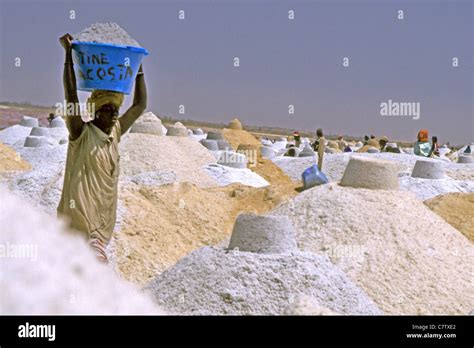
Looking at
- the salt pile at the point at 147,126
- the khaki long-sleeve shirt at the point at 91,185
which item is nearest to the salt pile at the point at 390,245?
the khaki long-sleeve shirt at the point at 91,185

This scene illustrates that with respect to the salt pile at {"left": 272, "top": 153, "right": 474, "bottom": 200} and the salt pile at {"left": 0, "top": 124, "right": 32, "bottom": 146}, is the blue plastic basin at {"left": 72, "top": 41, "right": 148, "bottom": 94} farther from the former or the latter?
the salt pile at {"left": 0, "top": 124, "right": 32, "bottom": 146}

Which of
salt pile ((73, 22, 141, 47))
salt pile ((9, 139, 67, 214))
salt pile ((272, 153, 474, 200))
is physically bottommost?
salt pile ((272, 153, 474, 200))

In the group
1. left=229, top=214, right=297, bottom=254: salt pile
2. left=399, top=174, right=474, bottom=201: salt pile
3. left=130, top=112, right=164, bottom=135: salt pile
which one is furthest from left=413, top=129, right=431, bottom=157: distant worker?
left=229, top=214, right=297, bottom=254: salt pile

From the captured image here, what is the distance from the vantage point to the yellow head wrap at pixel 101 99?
153 inches

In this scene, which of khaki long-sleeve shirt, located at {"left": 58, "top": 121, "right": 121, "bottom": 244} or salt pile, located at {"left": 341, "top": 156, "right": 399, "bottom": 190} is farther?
salt pile, located at {"left": 341, "top": 156, "right": 399, "bottom": 190}

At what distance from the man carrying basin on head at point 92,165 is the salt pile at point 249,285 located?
1157 mm

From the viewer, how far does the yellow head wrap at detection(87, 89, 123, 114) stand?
12.8 ft

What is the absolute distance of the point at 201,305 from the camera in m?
4.79

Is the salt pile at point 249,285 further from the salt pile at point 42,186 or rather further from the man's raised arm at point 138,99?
the salt pile at point 42,186

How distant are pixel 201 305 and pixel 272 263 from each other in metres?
0.60

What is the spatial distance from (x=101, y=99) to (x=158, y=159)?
29.8 ft
